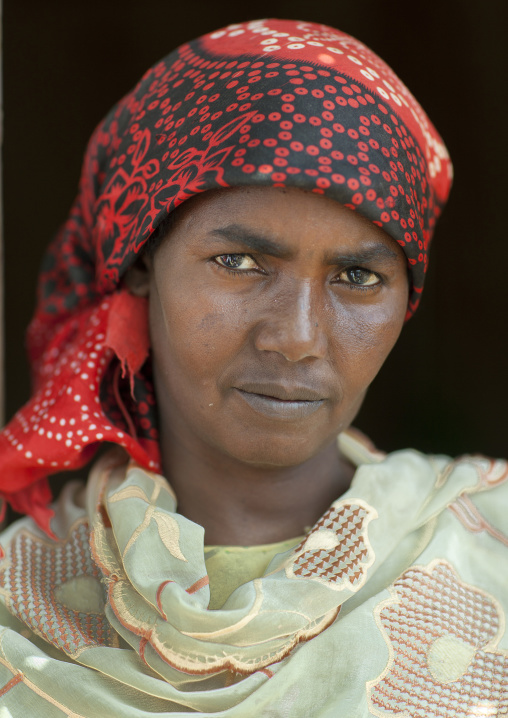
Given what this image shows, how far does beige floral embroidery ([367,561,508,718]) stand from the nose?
46 cm

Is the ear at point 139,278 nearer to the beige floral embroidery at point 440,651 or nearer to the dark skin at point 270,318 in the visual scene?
the dark skin at point 270,318

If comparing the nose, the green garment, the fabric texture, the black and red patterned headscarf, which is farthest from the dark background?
the nose

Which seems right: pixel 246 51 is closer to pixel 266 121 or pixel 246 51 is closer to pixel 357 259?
pixel 266 121

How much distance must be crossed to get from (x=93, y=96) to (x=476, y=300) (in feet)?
6.31

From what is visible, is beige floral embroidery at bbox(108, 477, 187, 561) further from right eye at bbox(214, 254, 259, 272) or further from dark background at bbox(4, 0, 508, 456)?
dark background at bbox(4, 0, 508, 456)

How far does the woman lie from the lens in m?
1.33

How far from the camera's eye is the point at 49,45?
139 inches

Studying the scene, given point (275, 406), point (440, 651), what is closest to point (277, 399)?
point (275, 406)

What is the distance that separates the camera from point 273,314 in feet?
4.47

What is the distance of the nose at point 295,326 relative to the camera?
1.34 m

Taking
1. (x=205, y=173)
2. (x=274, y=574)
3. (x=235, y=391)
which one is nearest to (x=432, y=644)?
(x=274, y=574)

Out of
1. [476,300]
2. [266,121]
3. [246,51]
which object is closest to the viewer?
[266,121]

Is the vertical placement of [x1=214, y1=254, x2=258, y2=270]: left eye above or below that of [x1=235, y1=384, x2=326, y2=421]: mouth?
above

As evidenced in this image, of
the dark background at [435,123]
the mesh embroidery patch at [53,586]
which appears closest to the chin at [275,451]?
the mesh embroidery patch at [53,586]
